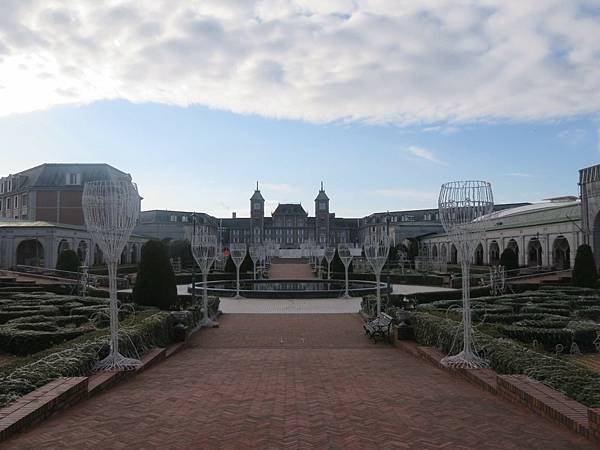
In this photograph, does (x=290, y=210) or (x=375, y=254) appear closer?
A: (x=375, y=254)

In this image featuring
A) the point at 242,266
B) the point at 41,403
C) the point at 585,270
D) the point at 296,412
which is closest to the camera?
the point at 41,403

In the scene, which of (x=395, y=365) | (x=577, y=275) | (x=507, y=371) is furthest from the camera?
(x=577, y=275)

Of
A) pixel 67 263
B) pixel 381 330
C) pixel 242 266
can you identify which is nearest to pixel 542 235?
pixel 242 266

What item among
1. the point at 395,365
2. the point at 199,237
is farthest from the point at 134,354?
the point at 199,237

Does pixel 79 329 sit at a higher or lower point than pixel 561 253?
lower

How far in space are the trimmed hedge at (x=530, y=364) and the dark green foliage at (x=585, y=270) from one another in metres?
16.5

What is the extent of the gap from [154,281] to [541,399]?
11659mm

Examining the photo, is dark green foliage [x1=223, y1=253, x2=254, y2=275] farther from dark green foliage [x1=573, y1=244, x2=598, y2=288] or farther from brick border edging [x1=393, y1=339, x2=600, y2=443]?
brick border edging [x1=393, y1=339, x2=600, y2=443]

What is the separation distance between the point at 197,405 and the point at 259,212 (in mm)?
97471

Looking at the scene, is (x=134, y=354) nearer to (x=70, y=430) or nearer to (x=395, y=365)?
(x=70, y=430)

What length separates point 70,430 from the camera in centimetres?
461

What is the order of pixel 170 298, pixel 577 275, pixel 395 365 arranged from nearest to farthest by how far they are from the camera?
pixel 395 365
pixel 170 298
pixel 577 275

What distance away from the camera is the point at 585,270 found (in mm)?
22281

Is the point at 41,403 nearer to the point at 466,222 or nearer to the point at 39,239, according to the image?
the point at 466,222
